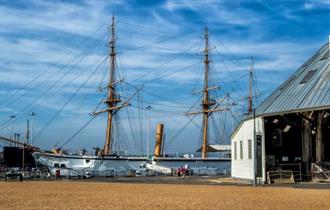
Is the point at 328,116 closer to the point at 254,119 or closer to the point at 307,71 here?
the point at 307,71

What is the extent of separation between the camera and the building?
40.8 metres

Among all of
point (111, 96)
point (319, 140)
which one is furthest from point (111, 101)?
point (319, 140)

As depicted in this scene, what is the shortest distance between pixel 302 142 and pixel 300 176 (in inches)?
120

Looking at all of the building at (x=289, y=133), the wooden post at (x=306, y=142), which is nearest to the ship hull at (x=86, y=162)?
the building at (x=289, y=133)

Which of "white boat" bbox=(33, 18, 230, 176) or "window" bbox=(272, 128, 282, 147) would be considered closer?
"window" bbox=(272, 128, 282, 147)

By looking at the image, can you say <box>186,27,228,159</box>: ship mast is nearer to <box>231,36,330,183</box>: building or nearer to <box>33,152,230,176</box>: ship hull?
<box>33,152,230,176</box>: ship hull

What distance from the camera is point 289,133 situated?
44.5 m

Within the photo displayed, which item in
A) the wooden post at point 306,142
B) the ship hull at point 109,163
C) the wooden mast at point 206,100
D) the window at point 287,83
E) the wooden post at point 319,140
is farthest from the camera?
the wooden mast at point 206,100

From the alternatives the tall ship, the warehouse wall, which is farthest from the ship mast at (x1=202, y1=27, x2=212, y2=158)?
the warehouse wall

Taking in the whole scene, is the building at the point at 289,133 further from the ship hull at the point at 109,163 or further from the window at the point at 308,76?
the ship hull at the point at 109,163

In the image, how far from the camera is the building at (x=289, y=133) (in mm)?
40812

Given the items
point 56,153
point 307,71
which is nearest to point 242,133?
point 307,71

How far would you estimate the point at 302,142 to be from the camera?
144 feet

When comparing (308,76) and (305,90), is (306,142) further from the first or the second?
(305,90)
